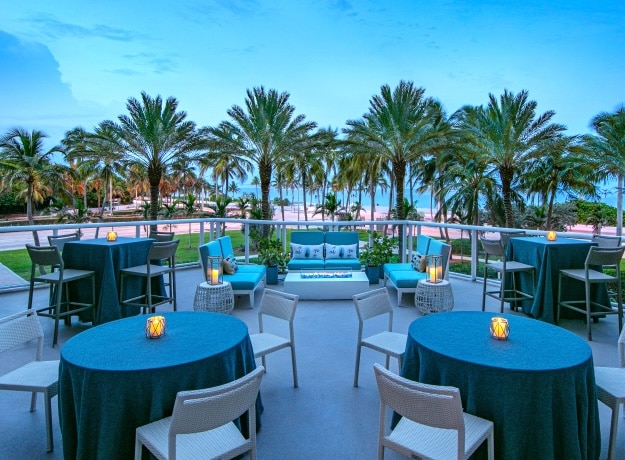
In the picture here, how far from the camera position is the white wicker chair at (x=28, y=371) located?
7.29ft

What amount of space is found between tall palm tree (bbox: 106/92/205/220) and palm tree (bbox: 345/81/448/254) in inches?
199

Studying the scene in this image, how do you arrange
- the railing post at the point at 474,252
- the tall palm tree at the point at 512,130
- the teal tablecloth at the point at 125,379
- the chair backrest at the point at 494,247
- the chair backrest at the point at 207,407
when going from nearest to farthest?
the chair backrest at the point at 207,407, the teal tablecloth at the point at 125,379, the chair backrest at the point at 494,247, the railing post at the point at 474,252, the tall palm tree at the point at 512,130

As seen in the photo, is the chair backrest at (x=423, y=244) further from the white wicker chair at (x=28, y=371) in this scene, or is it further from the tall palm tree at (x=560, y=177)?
the tall palm tree at (x=560, y=177)

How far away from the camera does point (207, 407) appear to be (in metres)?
1.57

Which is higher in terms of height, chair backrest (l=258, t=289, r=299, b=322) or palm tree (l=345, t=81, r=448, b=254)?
palm tree (l=345, t=81, r=448, b=254)

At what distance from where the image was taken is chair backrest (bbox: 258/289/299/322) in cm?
297

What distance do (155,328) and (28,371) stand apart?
860mm

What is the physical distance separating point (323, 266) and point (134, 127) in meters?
8.42

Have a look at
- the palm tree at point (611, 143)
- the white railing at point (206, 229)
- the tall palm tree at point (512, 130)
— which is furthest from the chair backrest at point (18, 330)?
the palm tree at point (611, 143)

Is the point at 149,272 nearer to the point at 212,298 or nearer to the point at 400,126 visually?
the point at 212,298

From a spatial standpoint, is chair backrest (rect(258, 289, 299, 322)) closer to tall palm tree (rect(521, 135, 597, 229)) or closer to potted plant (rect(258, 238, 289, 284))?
potted plant (rect(258, 238, 289, 284))

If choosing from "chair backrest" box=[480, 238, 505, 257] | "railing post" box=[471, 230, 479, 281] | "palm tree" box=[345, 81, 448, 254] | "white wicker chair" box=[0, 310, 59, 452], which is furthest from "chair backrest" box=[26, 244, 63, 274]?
"palm tree" box=[345, 81, 448, 254]

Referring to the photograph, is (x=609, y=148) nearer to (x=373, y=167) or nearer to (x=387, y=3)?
(x=387, y=3)

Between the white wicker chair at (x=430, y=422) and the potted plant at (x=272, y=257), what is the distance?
485cm
